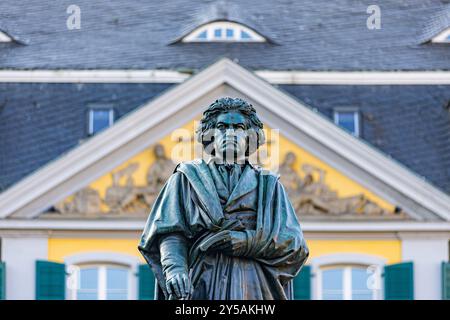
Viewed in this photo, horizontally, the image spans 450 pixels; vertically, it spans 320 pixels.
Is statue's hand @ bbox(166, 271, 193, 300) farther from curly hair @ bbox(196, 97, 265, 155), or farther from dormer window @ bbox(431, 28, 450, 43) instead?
dormer window @ bbox(431, 28, 450, 43)

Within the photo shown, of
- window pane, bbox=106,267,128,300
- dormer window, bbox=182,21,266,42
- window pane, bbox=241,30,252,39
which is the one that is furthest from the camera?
window pane, bbox=241,30,252,39

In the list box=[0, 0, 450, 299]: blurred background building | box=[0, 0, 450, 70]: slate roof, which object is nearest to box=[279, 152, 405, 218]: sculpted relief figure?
box=[0, 0, 450, 299]: blurred background building

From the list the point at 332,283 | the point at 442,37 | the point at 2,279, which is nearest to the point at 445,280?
the point at 332,283

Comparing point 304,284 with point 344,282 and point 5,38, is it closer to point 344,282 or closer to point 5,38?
point 344,282

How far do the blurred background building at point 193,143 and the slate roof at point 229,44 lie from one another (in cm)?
5

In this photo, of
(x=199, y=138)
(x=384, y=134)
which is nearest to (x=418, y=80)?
(x=384, y=134)

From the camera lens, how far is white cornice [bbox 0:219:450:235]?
130ft

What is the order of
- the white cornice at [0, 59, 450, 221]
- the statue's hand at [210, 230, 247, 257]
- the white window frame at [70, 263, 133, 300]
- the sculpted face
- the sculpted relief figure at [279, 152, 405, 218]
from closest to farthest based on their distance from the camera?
the statue's hand at [210, 230, 247, 257] → the sculpted face → the white window frame at [70, 263, 133, 300] → the white cornice at [0, 59, 450, 221] → the sculpted relief figure at [279, 152, 405, 218]

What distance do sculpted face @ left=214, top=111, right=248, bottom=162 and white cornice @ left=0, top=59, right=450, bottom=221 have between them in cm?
2686

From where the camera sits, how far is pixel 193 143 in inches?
1454

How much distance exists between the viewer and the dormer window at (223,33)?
43156mm

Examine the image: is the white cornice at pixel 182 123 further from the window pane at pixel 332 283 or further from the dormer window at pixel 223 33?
the dormer window at pixel 223 33

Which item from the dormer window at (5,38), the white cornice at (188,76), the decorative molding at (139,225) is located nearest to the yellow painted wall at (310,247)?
the decorative molding at (139,225)

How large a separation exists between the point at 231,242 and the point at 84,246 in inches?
1100
